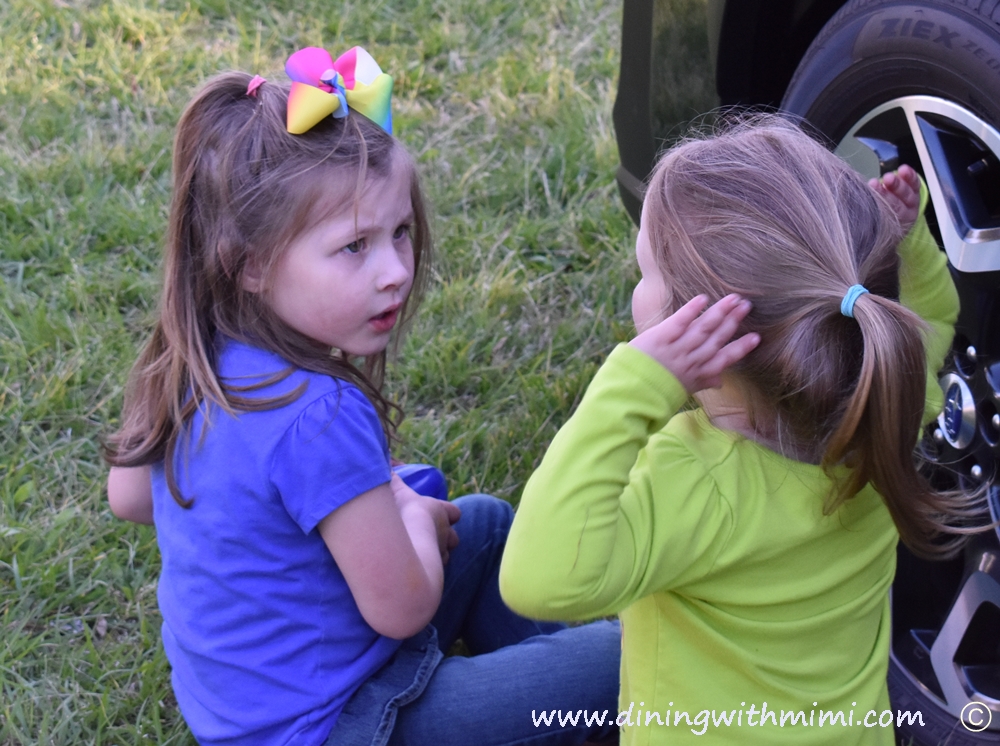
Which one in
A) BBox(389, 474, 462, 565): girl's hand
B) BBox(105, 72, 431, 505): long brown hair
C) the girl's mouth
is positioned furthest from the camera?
BBox(389, 474, 462, 565): girl's hand

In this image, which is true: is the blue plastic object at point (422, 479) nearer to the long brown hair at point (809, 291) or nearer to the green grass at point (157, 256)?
the green grass at point (157, 256)

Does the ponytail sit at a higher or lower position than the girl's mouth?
higher

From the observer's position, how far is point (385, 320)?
1855 millimetres

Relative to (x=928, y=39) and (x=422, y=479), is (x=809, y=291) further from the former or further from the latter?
(x=422, y=479)

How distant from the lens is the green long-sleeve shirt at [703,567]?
1.37m

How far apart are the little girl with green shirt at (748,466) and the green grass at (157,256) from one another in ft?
3.16

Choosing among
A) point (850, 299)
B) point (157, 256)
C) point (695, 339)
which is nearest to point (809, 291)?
point (850, 299)

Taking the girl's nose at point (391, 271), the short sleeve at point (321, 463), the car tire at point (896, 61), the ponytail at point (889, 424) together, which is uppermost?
the car tire at point (896, 61)

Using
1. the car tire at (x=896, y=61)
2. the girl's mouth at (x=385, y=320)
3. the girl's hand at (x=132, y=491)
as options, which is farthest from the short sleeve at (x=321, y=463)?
the car tire at (x=896, y=61)

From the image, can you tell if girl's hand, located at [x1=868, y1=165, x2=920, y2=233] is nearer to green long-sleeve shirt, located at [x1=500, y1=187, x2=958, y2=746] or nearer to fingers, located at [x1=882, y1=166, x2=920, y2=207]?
fingers, located at [x1=882, y1=166, x2=920, y2=207]

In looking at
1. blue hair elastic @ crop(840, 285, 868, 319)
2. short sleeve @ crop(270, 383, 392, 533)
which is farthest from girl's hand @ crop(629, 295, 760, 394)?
short sleeve @ crop(270, 383, 392, 533)

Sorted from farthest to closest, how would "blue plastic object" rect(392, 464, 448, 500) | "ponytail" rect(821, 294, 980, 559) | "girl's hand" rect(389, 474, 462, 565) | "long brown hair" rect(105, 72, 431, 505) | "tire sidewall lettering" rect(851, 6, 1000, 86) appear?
"blue plastic object" rect(392, 464, 448, 500), "girl's hand" rect(389, 474, 462, 565), "long brown hair" rect(105, 72, 431, 505), "tire sidewall lettering" rect(851, 6, 1000, 86), "ponytail" rect(821, 294, 980, 559)

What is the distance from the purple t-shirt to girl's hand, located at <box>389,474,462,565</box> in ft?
0.66

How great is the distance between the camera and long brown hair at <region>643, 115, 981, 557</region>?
137cm
